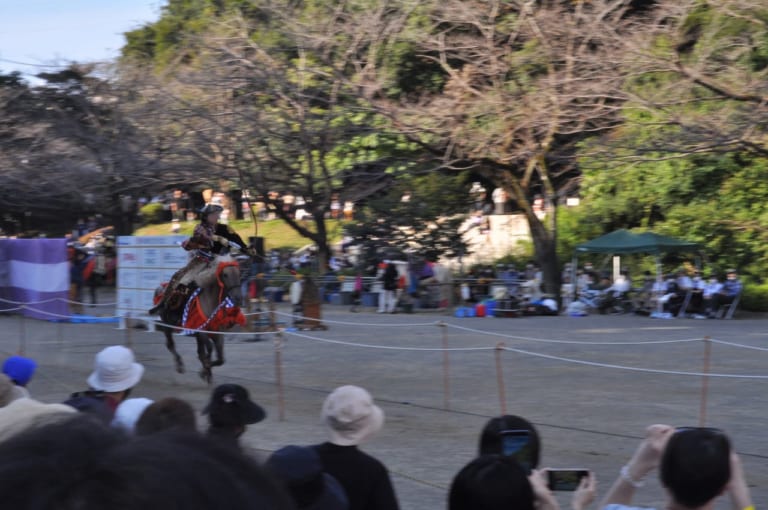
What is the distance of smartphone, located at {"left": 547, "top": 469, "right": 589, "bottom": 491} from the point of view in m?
3.54

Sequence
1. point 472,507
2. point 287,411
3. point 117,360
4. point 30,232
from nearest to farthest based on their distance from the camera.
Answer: point 472,507 → point 117,360 → point 287,411 → point 30,232

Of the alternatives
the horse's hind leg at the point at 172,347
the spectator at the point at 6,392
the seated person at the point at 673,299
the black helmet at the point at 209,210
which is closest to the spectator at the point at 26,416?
the spectator at the point at 6,392

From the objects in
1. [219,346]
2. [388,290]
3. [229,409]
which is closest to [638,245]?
[388,290]

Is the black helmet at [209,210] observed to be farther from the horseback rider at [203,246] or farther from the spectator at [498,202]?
the spectator at [498,202]

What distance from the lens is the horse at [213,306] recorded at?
13586 mm

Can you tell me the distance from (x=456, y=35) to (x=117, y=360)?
22213mm

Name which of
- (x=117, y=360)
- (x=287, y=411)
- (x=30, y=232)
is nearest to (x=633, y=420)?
(x=287, y=411)

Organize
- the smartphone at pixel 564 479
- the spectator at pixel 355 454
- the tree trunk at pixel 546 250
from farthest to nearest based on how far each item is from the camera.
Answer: the tree trunk at pixel 546 250
the spectator at pixel 355 454
the smartphone at pixel 564 479

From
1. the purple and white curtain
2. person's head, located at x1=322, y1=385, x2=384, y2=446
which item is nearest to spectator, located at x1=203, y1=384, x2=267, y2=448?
person's head, located at x1=322, y1=385, x2=384, y2=446

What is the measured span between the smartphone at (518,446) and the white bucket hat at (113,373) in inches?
115

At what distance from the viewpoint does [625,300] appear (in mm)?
25625

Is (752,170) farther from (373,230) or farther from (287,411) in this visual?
(287,411)

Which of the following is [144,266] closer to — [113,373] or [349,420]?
[113,373]

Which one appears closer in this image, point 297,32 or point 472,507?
point 472,507
